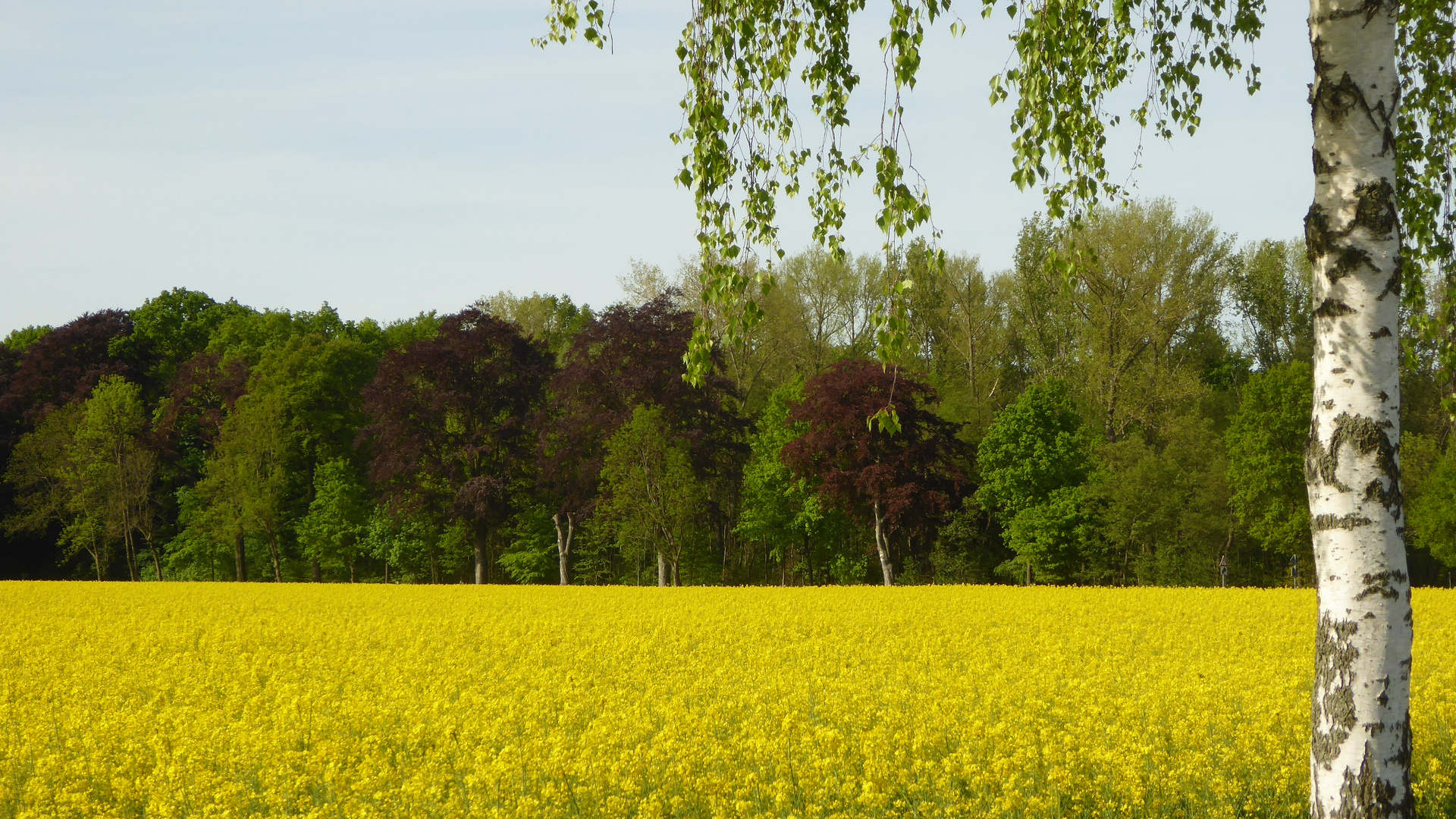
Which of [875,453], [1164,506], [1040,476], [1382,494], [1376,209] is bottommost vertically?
[1164,506]

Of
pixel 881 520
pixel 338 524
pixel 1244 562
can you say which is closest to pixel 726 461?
pixel 881 520

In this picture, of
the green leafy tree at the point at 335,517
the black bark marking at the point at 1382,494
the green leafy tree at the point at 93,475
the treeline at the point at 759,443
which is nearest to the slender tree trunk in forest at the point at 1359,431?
the black bark marking at the point at 1382,494

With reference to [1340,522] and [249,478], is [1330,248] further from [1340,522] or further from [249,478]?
[249,478]

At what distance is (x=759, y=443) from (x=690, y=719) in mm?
34056

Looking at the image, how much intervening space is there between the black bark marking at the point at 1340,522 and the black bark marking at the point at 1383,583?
0.22m

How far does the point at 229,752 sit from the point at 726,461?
31.9 metres

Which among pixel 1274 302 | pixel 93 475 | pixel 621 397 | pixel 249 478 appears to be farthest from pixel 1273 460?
pixel 93 475

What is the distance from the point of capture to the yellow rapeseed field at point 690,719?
6.70 meters

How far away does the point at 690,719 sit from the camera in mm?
8656

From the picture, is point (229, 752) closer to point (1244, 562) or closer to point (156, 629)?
point (156, 629)

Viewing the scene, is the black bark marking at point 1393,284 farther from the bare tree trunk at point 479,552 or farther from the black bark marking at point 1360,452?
the bare tree trunk at point 479,552

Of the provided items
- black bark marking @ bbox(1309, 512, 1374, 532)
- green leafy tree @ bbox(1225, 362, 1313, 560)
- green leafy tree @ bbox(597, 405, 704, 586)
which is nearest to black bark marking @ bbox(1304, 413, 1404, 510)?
black bark marking @ bbox(1309, 512, 1374, 532)

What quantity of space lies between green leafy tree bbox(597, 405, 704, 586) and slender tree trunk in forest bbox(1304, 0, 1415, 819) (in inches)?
1253

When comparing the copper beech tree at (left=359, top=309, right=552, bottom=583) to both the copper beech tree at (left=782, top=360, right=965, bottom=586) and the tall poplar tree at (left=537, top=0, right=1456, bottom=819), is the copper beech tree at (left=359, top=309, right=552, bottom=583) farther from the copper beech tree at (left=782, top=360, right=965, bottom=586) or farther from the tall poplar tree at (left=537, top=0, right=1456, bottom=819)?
the tall poplar tree at (left=537, top=0, right=1456, bottom=819)
